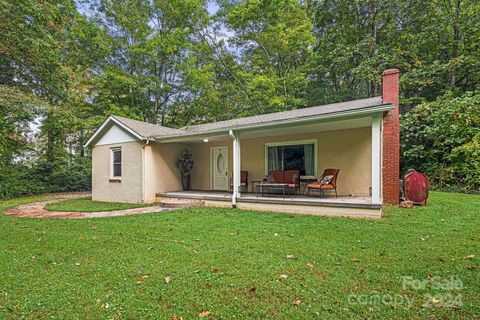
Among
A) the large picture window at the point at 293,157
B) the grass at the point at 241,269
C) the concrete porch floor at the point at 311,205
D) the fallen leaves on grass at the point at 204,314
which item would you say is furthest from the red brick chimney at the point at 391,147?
the fallen leaves on grass at the point at 204,314

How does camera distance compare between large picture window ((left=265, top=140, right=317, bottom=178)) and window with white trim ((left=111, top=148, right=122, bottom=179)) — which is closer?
large picture window ((left=265, top=140, right=317, bottom=178))

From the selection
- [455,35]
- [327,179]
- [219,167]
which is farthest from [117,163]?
[455,35]

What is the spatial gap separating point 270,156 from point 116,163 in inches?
255

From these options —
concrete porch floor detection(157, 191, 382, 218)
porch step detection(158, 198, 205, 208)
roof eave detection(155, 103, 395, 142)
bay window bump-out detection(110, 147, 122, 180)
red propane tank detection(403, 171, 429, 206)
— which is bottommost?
porch step detection(158, 198, 205, 208)

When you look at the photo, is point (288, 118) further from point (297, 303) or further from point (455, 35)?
point (455, 35)

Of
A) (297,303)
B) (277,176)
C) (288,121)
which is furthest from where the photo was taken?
(277,176)

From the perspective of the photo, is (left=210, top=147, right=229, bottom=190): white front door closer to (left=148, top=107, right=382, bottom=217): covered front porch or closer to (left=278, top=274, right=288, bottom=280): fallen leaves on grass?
(left=148, top=107, right=382, bottom=217): covered front porch

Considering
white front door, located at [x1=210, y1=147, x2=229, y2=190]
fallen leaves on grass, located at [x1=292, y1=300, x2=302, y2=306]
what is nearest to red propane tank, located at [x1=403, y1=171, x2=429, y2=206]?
white front door, located at [x1=210, y1=147, x2=229, y2=190]

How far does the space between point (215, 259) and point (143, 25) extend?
18.3 m

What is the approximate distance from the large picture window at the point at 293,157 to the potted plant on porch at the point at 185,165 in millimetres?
3494

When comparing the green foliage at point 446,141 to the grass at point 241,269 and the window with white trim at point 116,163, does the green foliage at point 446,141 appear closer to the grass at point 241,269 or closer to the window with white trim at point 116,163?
the grass at point 241,269

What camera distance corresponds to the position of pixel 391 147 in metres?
7.50

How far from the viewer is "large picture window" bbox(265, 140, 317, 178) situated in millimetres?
9125

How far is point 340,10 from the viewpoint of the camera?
17.9 metres
